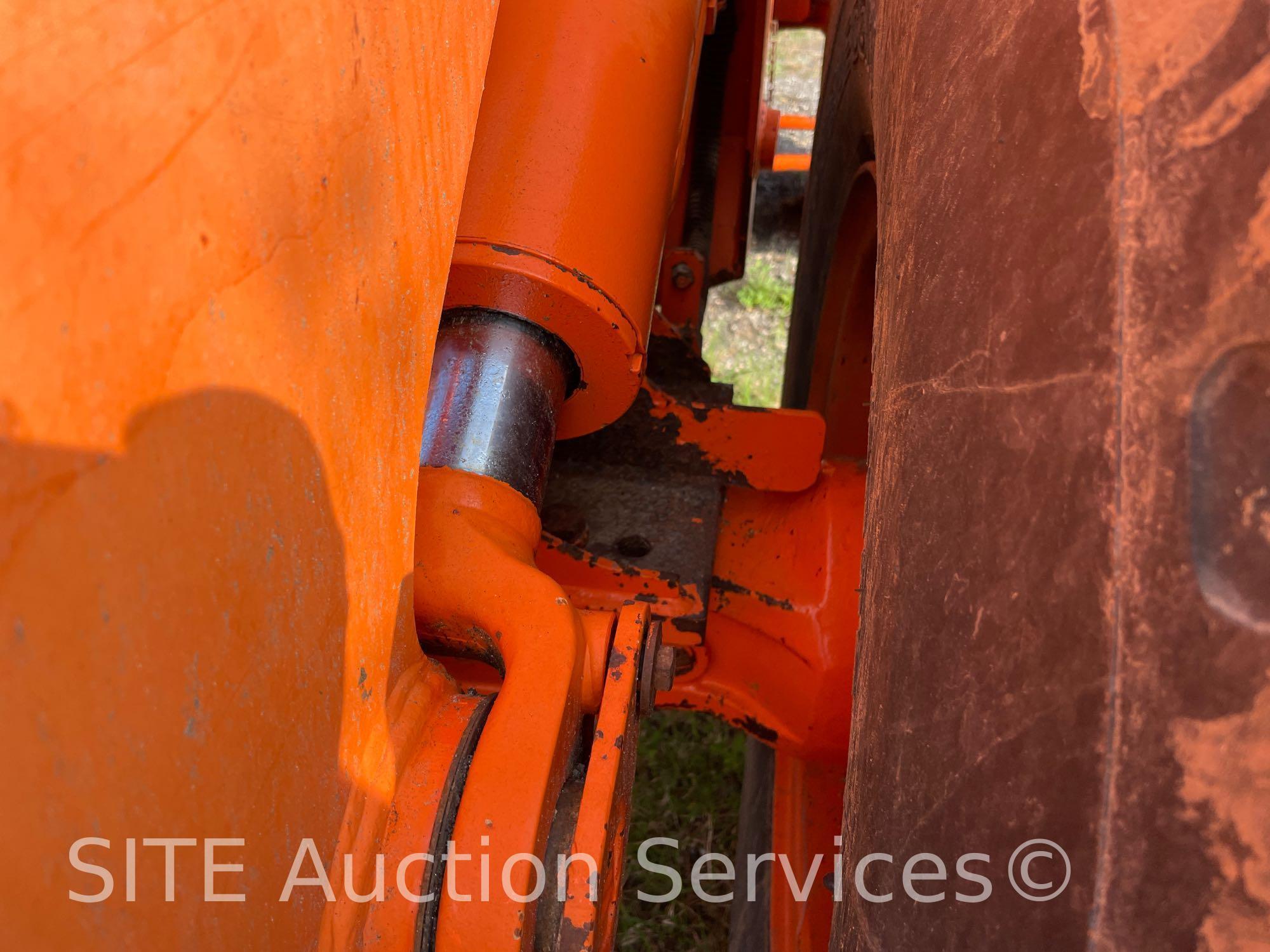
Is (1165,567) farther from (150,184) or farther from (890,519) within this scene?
(150,184)

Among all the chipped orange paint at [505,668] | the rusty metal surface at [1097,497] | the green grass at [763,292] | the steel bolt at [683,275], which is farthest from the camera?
the green grass at [763,292]

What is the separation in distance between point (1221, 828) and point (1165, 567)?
0.33 feet

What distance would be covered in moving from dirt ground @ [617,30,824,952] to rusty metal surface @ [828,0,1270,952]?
118 centimetres

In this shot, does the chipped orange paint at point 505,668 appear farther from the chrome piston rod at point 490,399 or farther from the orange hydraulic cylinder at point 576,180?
the orange hydraulic cylinder at point 576,180

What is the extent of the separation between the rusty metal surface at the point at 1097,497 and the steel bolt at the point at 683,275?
1.05 metres

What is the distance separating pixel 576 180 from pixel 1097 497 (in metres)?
0.59

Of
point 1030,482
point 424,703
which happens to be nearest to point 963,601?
point 1030,482

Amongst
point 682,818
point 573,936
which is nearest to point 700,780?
point 682,818

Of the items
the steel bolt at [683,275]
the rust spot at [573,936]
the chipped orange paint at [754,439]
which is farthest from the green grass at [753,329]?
the rust spot at [573,936]

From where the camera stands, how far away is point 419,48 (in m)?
0.55

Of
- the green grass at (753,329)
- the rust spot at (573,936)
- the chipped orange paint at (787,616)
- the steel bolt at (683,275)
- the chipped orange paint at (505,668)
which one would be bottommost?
the rust spot at (573,936)

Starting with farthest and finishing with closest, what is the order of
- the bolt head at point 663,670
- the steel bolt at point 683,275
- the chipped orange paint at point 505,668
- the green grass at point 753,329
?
the green grass at point 753,329
the steel bolt at point 683,275
the bolt head at point 663,670
the chipped orange paint at point 505,668

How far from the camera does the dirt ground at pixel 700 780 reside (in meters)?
1.56

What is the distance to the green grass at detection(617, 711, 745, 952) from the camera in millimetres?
1552
